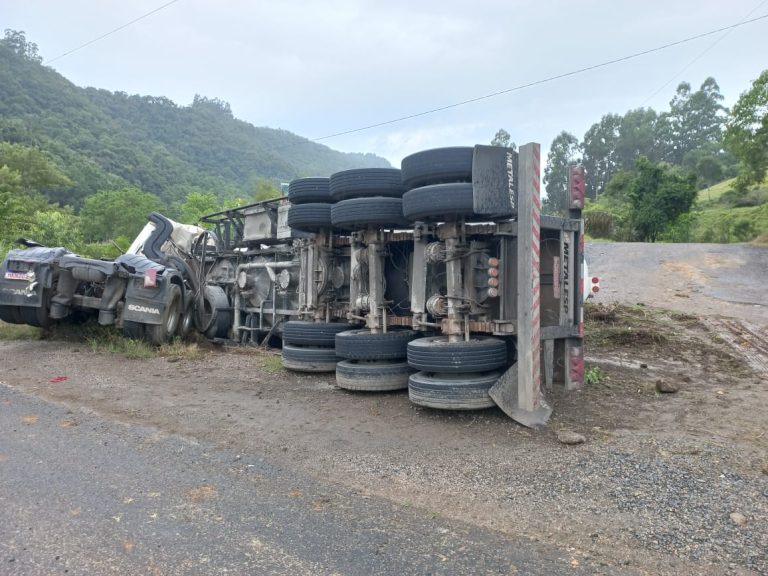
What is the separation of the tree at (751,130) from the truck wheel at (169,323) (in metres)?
26.1

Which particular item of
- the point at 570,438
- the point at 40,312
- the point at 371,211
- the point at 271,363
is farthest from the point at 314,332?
the point at 40,312

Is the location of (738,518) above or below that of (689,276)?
below

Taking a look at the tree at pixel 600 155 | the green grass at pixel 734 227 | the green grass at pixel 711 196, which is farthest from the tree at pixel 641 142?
the green grass at pixel 734 227

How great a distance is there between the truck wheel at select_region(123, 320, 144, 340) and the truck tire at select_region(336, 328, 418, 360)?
364 centimetres

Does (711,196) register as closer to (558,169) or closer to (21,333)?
(558,169)

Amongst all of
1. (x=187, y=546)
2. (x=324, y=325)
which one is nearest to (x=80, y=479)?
(x=187, y=546)

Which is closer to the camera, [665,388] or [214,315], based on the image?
[665,388]

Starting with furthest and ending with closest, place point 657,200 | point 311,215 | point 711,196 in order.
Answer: point 711,196 < point 657,200 < point 311,215

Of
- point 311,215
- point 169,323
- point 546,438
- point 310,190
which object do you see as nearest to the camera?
point 546,438

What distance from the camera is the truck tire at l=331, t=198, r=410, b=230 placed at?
604 centimetres

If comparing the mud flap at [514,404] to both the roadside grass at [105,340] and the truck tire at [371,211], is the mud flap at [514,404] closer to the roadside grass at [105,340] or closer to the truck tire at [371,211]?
the truck tire at [371,211]

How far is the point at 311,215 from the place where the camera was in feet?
22.6

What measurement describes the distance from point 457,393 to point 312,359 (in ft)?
8.21

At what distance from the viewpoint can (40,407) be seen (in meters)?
5.15
